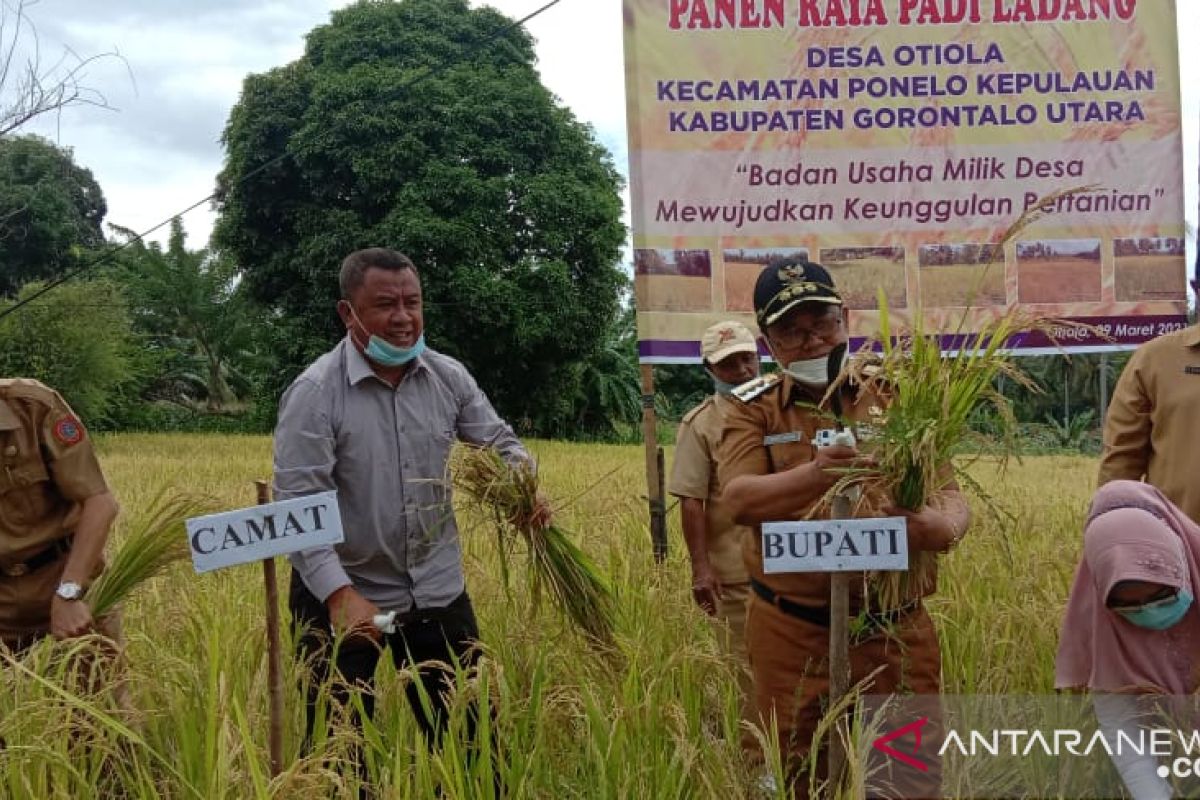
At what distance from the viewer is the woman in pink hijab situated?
6.82ft

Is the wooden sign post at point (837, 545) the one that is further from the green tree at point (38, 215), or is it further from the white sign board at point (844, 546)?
the green tree at point (38, 215)

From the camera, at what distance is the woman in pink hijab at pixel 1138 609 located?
6.82ft

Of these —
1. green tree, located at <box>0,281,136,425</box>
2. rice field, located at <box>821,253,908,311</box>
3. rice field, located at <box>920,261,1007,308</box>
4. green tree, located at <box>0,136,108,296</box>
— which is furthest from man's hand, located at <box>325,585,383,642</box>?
green tree, located at <box>0,136,108,296</box>

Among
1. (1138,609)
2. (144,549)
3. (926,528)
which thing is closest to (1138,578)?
(1138,609)

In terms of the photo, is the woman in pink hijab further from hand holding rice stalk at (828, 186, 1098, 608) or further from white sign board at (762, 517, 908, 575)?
white sign board at (762, 517, 908, 575)

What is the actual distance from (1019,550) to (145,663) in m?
3.52

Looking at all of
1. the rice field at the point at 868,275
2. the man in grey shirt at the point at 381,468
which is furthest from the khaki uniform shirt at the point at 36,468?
the rice field at the point at 868,275

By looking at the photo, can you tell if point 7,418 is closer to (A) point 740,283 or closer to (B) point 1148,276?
(A) point 740,283

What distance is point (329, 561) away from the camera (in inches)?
99.1

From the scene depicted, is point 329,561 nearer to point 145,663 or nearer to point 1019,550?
point 145,663

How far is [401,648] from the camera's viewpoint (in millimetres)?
2857

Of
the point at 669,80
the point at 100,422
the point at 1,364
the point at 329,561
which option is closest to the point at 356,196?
the point at 1,364

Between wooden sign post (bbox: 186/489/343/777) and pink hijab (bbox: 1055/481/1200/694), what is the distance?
4.92 feet

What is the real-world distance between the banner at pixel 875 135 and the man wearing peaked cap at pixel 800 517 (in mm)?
1603
